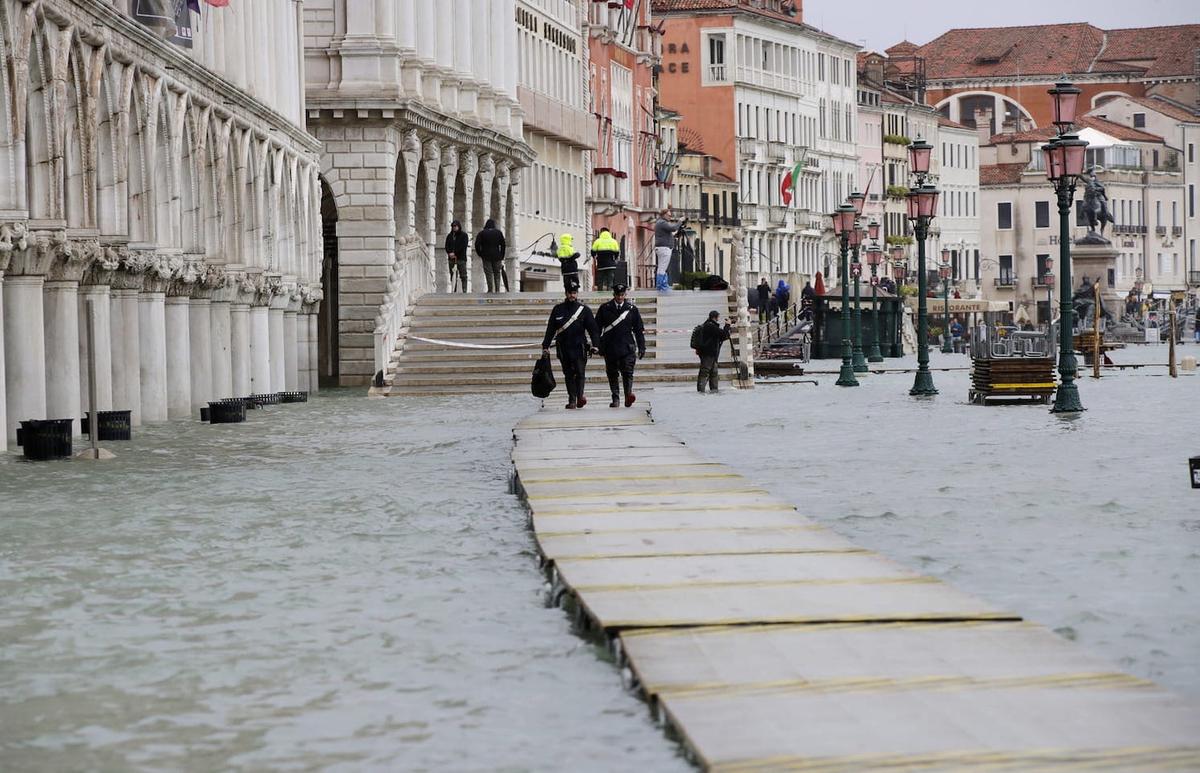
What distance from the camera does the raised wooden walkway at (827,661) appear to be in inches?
328

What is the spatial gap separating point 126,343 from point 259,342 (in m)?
9.64

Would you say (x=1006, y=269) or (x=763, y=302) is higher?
(x=1006, y=269)

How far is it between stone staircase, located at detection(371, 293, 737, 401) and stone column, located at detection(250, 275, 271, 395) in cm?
287

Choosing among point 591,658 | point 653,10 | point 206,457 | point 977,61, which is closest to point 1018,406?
point 206,457

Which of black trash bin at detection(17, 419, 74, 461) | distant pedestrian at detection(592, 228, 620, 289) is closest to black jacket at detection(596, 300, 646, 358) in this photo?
black trash bin at detection(17, 419, 74, 461)

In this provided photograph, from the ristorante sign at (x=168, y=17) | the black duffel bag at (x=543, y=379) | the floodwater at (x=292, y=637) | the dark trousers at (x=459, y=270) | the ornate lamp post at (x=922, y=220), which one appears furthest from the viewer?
the dark trousers at (x=459, y=270)

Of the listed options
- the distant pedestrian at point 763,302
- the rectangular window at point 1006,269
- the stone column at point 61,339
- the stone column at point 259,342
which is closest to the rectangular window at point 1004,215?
the rectangular window at point 1006,269

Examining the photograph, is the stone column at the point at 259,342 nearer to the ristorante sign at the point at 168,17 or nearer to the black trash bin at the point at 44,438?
the ristorante sign at the point at 168,17

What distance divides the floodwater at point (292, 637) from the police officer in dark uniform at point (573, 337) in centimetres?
974

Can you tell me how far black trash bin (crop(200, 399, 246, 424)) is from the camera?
3444cm

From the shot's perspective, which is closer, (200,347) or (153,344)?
(153,344)

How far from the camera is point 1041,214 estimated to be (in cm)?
17300

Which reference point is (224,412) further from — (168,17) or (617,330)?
(168,17)

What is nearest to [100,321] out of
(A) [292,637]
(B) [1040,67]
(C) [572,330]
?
(C) [572,330]
